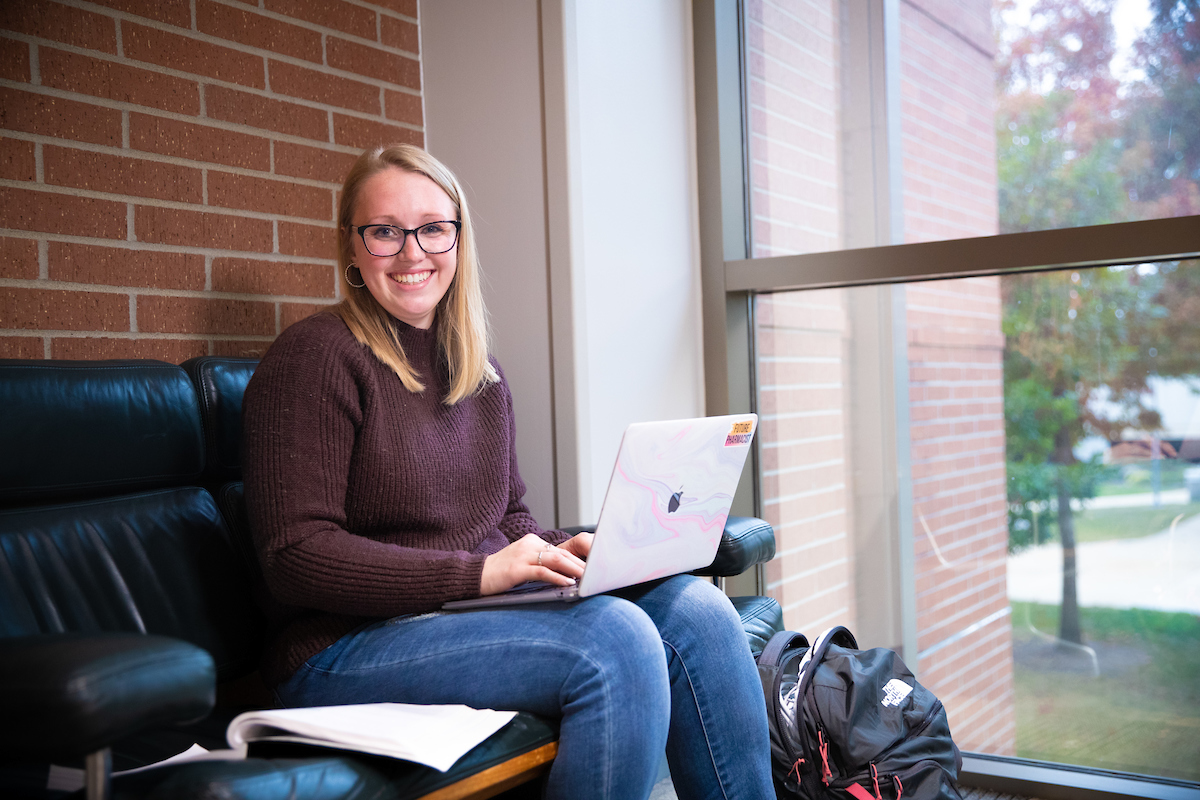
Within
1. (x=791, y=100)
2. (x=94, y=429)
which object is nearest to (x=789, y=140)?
(x=791, y=100)

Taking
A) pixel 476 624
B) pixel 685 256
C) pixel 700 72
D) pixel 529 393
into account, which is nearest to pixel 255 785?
pixel 476 624

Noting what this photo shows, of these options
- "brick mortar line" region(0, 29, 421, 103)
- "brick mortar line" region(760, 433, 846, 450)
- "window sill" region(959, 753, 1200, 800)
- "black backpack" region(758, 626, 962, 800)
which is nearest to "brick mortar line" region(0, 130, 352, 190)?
"brick mortar line" region(0, 29, 421, 103)

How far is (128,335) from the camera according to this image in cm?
173

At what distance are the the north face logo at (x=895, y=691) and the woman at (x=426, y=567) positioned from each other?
411mm

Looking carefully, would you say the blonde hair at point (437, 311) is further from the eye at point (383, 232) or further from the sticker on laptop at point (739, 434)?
the sticker on laptop at point (739, 434)

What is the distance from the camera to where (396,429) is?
147 cm

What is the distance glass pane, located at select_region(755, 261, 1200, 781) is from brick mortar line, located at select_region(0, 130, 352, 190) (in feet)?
3.87

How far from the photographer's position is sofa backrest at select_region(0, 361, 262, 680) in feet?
4.35

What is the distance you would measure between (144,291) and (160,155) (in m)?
0.27

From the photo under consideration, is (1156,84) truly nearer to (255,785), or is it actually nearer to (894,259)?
(894,259)

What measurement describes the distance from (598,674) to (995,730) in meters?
1.45

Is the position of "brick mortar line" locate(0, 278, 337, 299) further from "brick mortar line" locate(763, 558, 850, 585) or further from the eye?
"brick mortar line" locate(763, 558, 850, 585)

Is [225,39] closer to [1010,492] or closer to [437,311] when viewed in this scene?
[437,311]

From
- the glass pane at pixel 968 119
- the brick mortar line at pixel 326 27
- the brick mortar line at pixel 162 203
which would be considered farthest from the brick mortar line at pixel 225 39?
the glass pane at pixel 968 119
